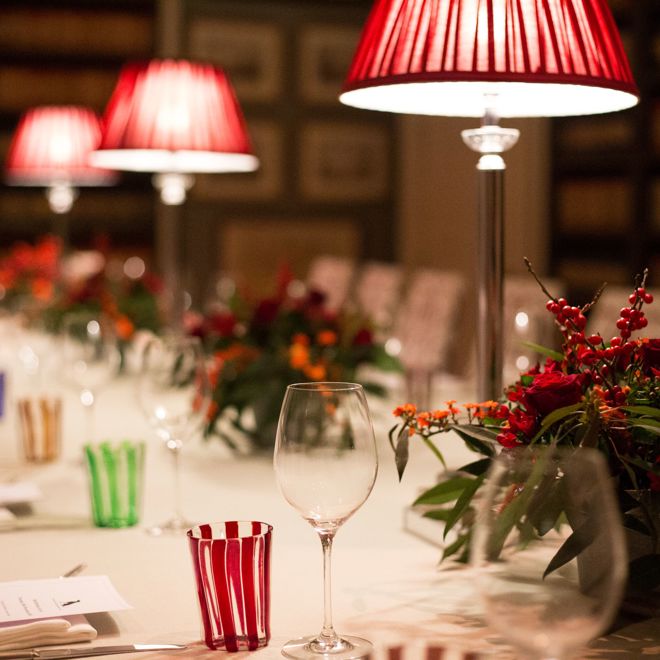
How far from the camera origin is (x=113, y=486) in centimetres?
140

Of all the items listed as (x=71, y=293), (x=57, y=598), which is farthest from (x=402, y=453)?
(x=71, y=293)

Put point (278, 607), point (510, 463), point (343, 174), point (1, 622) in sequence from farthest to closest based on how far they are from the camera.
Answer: point (343, 174)
point (278, 607)
point (1, 622)
point (510, 463)

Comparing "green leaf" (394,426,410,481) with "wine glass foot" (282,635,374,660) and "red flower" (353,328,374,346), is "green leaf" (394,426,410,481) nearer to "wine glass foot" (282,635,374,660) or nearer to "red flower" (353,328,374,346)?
"wine glass foot" (282,635,374,660)

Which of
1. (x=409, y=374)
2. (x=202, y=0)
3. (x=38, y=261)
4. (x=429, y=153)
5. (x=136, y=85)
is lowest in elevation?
(x=409, y=374)

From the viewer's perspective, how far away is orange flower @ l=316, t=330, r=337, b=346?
1977mm

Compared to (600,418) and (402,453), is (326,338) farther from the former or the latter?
(600,418)

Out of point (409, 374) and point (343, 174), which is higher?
point (343, 174)

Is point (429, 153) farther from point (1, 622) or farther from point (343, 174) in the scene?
point (1, 622)

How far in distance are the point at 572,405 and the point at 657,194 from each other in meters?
3.97

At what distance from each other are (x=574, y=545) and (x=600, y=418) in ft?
0.99

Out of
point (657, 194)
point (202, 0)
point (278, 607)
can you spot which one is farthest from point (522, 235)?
point (278, 607)

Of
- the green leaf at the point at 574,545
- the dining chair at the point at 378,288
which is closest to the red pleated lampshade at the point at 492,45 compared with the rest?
the green leaf at the point at 574,545

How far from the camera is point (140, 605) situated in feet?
3.61

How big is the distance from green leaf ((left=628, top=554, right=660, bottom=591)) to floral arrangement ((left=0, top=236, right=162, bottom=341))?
212 centimetres
